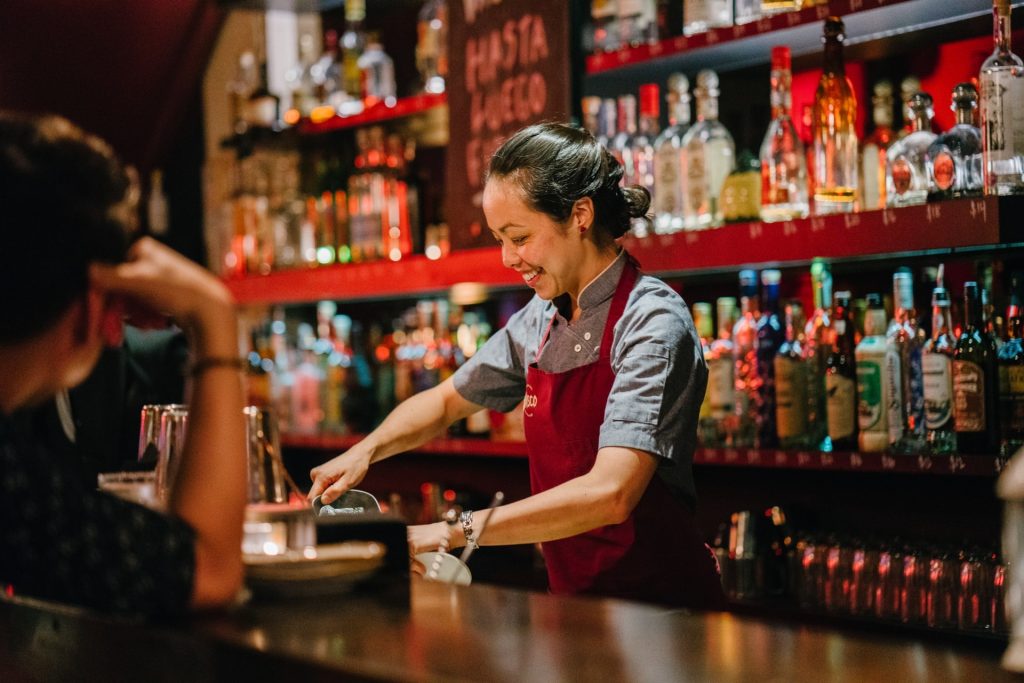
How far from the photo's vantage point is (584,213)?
1945 mm

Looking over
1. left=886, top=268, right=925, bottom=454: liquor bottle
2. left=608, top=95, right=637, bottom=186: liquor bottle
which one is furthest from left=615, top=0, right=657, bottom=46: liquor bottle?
left=886, top=268, right=925, bottom=454: liquor bottle

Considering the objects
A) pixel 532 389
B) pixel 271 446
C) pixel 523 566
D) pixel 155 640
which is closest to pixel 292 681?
pixel 155 640

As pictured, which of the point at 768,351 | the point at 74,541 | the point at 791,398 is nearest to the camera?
the point at 74,541

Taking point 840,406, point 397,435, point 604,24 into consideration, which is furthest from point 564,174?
point 604,24

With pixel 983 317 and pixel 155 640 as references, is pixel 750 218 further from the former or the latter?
pixel 155 640

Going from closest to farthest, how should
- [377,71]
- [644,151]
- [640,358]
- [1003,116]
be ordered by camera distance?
[640,358]
[1003,116]
[644,151]
[377,71]

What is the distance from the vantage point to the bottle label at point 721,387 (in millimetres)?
2670

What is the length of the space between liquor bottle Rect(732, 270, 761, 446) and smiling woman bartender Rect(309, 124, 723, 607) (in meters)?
0.72

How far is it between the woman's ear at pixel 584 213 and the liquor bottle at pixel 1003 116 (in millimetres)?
756

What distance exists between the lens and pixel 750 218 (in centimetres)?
257

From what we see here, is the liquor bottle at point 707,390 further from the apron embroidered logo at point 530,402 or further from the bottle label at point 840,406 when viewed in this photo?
the apron embroidered logo at point 530,402

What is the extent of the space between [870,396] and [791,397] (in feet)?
0.56

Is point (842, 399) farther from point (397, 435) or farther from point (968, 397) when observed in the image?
point (397, 435)

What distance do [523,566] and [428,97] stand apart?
130cm
